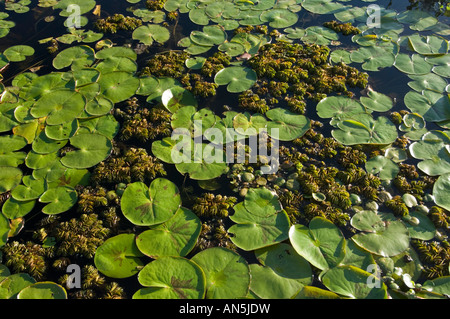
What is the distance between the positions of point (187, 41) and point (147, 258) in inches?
169

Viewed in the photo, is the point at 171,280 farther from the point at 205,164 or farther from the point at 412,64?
the point at 412,64

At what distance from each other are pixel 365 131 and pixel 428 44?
9.36 feet

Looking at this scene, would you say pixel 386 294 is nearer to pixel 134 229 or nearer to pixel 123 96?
pixel 134 229

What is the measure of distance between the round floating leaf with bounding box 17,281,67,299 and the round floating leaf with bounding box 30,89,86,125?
2.30 m

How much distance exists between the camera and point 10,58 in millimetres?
5551

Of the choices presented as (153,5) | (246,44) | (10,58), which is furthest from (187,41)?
(10,58)

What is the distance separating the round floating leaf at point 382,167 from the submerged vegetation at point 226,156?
0.02m

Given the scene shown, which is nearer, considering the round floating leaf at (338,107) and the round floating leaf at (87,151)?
→ the round floating leaf at (87,151)

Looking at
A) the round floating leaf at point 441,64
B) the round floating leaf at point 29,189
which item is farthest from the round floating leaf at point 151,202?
the round floating leaf at point 441,64

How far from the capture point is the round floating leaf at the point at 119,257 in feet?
10.3

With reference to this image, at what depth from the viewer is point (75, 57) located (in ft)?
18.2

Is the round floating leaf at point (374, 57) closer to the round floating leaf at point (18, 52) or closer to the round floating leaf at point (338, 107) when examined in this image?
the round floating leaf at point (338, 107)

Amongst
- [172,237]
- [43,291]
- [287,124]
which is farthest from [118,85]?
[43,291]

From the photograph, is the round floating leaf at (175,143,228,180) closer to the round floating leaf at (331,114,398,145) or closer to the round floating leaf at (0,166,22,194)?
the round floating leaf at (331,114,398,145)
